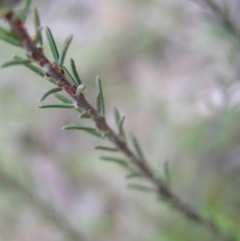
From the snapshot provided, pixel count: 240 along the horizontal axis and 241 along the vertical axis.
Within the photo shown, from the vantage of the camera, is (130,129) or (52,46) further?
(130,129)

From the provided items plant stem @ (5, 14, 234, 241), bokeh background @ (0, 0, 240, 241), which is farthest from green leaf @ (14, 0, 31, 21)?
bokeh background @ (0, 0, 240, 241)

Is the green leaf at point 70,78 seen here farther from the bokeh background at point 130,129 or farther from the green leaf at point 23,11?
the bokeh background at point 130,129

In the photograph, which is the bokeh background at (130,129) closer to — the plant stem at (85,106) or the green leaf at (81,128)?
the plant stem at (85,106)

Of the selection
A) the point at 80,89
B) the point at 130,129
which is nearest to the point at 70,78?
the point at 80,89

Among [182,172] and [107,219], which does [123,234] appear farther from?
[182,172]

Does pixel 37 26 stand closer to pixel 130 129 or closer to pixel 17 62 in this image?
pixel 17 62

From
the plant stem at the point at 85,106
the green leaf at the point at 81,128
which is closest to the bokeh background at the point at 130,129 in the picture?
the plant stem at the point at 85,106

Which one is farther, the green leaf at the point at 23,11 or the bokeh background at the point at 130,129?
the bokeh background at the point at 130,129

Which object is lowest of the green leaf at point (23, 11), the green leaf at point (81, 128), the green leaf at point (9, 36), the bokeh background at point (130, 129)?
the green leaf at point (9, 36)

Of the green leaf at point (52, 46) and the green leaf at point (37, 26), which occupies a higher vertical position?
the green leaf at point (52, 46)
